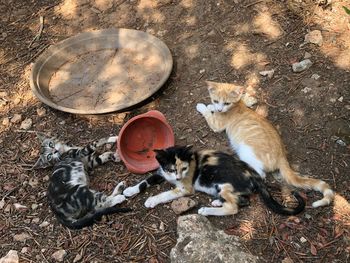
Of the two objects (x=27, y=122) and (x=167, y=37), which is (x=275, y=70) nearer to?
(x=167, y=37)

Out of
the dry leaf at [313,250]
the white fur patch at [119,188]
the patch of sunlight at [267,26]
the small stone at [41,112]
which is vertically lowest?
the small stone at [41,112]

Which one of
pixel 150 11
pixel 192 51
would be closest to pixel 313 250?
pixel 192 51

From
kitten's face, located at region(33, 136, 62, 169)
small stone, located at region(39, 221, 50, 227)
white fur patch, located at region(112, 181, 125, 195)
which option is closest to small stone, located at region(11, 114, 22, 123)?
kitten's face, located at region(33, 136, 62, 169)

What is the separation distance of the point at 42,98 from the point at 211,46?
7.09 ft

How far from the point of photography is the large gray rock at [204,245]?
3420 millimetres

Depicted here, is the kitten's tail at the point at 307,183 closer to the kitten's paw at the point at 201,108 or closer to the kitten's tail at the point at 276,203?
the kitten's tail at the point at 276,203

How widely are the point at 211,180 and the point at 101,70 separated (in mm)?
2330

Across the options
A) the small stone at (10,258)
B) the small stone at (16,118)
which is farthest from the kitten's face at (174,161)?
the small stone at (16,118)

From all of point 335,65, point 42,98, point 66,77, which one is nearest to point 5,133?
point 42,98

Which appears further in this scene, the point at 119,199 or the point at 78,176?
the point at 78,176

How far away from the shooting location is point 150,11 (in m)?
6.33

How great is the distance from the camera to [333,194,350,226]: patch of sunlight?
13.0ft

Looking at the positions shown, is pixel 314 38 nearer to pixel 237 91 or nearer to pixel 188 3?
pixel 237 91

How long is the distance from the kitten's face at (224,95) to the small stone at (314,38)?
53.1 inches
